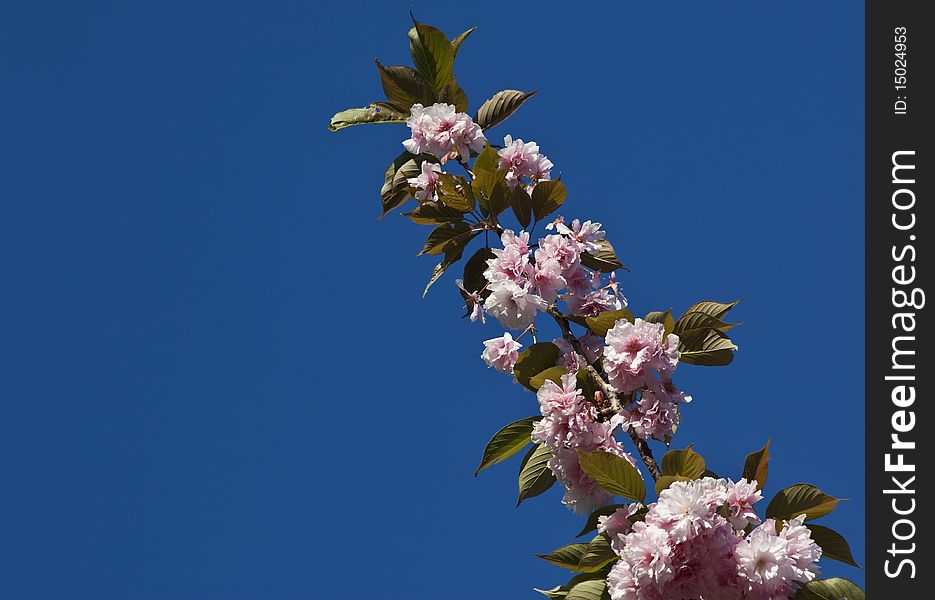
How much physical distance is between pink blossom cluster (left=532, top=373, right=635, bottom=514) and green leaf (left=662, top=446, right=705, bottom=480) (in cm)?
13

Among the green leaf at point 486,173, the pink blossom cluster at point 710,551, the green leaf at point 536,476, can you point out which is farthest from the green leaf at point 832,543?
the green leaf at point 486,173

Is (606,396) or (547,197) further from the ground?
(547,197)

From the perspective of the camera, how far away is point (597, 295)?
2.29 meters

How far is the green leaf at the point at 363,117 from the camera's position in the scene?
8.89ft

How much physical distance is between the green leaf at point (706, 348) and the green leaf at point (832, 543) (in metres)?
0.40

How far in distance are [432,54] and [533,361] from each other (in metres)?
1.00

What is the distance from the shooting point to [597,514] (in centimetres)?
192

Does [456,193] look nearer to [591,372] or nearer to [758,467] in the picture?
[591,372]

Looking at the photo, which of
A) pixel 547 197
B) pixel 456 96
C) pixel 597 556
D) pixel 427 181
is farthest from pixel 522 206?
pixel 597 556

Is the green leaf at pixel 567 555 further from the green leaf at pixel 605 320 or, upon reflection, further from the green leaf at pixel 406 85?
the green leaf at pixel 406 85

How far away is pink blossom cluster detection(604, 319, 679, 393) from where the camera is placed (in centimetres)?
199
